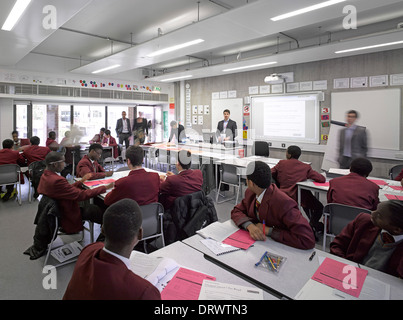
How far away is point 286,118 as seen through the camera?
25.4 feet

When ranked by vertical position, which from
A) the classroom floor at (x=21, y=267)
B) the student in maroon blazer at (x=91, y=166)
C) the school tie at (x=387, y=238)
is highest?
the student in maroon blazer at (x=91, y=166)

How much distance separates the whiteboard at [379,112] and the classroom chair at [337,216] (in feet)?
12.6

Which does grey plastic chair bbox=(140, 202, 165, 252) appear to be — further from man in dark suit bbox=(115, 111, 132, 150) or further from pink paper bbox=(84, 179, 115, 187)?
man in dark suit bbox=(115, 111, 132, 150)

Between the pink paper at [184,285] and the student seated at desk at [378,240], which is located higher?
the student seated at desk at [378,240]

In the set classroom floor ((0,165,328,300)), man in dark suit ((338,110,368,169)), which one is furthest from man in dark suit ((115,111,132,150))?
man in dark suit ((338,110,368,169))

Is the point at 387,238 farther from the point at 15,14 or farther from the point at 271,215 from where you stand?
the point at 15,14

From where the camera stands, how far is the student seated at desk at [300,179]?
3.74 meters

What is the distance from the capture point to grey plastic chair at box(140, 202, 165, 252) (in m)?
2.71

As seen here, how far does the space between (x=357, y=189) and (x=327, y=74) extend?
4.96 meters

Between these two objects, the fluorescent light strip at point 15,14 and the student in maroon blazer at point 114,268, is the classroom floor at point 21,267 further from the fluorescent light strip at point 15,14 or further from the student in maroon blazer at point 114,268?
the fluorescent light strip at point 15,14

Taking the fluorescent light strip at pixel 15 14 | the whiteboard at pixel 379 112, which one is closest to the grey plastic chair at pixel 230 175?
the whiteboard at pixel 379 112

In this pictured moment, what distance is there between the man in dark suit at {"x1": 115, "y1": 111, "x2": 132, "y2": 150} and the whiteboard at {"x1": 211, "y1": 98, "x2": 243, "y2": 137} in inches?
123

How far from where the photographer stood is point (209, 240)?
1.90 meters
